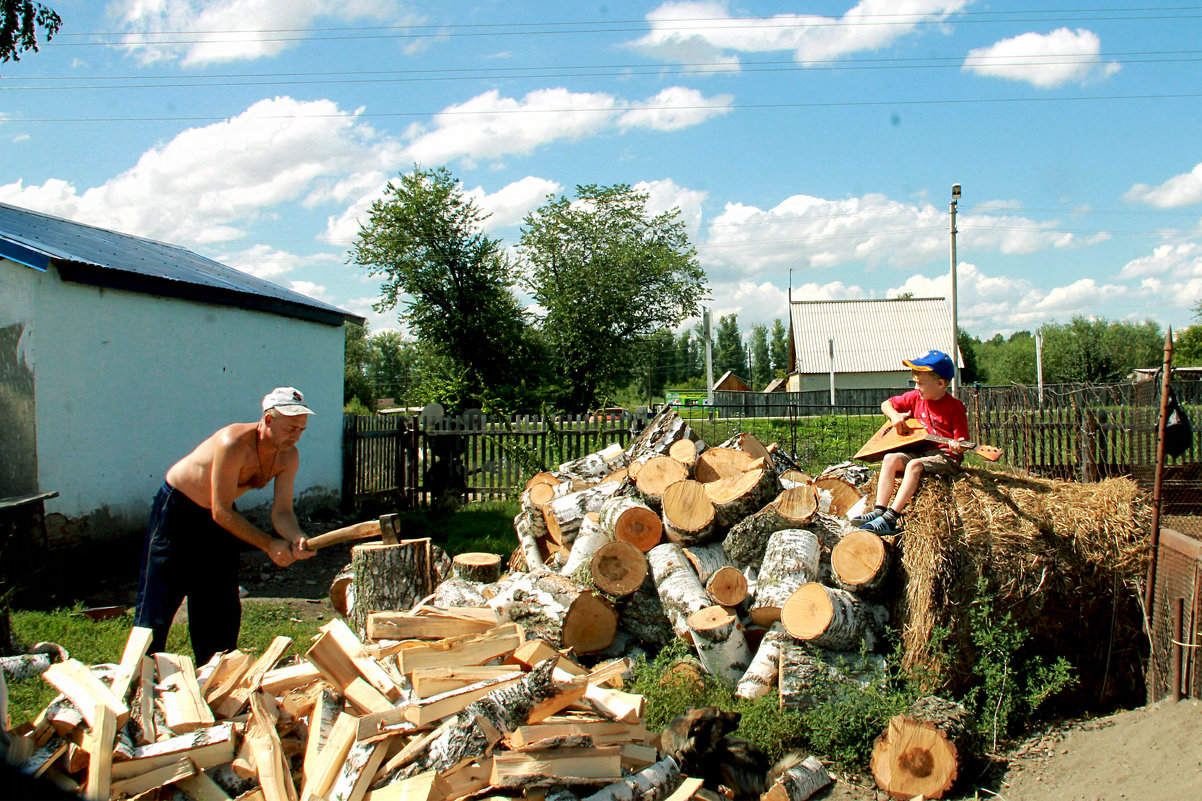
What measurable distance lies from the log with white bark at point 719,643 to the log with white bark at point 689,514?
771 mm

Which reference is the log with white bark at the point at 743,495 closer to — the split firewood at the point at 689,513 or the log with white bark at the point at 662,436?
the split firewood at the point at 689,513

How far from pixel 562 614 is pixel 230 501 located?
204 centimetres

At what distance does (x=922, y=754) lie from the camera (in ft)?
12.1

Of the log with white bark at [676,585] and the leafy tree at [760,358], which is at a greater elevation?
the leafy tree at [760,358]

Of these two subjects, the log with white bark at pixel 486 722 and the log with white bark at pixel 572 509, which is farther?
the log with white bark at pixel 572 509

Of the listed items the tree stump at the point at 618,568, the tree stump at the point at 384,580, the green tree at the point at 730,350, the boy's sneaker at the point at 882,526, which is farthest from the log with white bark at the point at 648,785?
the green tree at the point at 730,350

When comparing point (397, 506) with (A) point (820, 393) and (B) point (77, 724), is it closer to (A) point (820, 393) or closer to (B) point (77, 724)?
(B) point (77, 724)

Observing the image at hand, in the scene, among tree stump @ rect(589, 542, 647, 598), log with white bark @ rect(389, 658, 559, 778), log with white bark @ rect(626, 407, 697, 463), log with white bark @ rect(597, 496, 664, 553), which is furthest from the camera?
log with white bark @ rect(626, 407, 697, 463)

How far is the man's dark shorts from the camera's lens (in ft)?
13.9

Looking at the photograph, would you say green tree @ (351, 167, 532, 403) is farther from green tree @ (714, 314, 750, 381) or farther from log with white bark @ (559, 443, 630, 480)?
green tree @ (714, 314, 750, 381)

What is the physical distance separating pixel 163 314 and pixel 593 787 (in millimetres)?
7665

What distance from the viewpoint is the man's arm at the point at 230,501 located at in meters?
4.17

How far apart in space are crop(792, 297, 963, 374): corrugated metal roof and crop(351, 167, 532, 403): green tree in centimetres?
2283

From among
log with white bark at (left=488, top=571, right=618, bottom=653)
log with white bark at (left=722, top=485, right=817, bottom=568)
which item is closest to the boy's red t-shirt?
log with white bark at (left=722, top=485, right=817, bottom=568)
